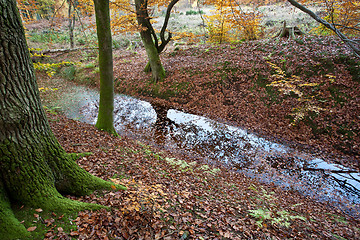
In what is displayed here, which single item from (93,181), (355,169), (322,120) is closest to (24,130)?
(93,181)

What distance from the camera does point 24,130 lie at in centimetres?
232

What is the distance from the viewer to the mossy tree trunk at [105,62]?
21.1 ft

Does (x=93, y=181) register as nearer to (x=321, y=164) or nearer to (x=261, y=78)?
(x=321, y=164)

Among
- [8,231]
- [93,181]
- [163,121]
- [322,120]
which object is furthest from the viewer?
[163,121]

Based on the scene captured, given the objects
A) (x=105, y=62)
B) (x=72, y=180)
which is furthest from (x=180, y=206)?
(x=105, y=62)

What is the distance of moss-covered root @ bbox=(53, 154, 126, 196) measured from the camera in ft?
9.53

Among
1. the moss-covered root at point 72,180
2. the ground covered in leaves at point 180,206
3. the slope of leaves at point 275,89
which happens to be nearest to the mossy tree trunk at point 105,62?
the ground covered in leaves at point 180,206

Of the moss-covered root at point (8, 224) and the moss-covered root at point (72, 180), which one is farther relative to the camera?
the moss-covered root at point (72, 180)

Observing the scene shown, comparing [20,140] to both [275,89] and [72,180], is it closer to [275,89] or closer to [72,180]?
[72,180]

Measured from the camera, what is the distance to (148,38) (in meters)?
13.4

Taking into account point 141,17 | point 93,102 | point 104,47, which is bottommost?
point 93,102

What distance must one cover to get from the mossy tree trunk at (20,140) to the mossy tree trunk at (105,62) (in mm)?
4913

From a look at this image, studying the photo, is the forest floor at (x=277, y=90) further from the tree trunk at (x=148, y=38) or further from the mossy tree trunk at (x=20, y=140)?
the mossy tree trunk at (x=20, y=140)

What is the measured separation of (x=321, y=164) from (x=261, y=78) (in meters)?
6.24
